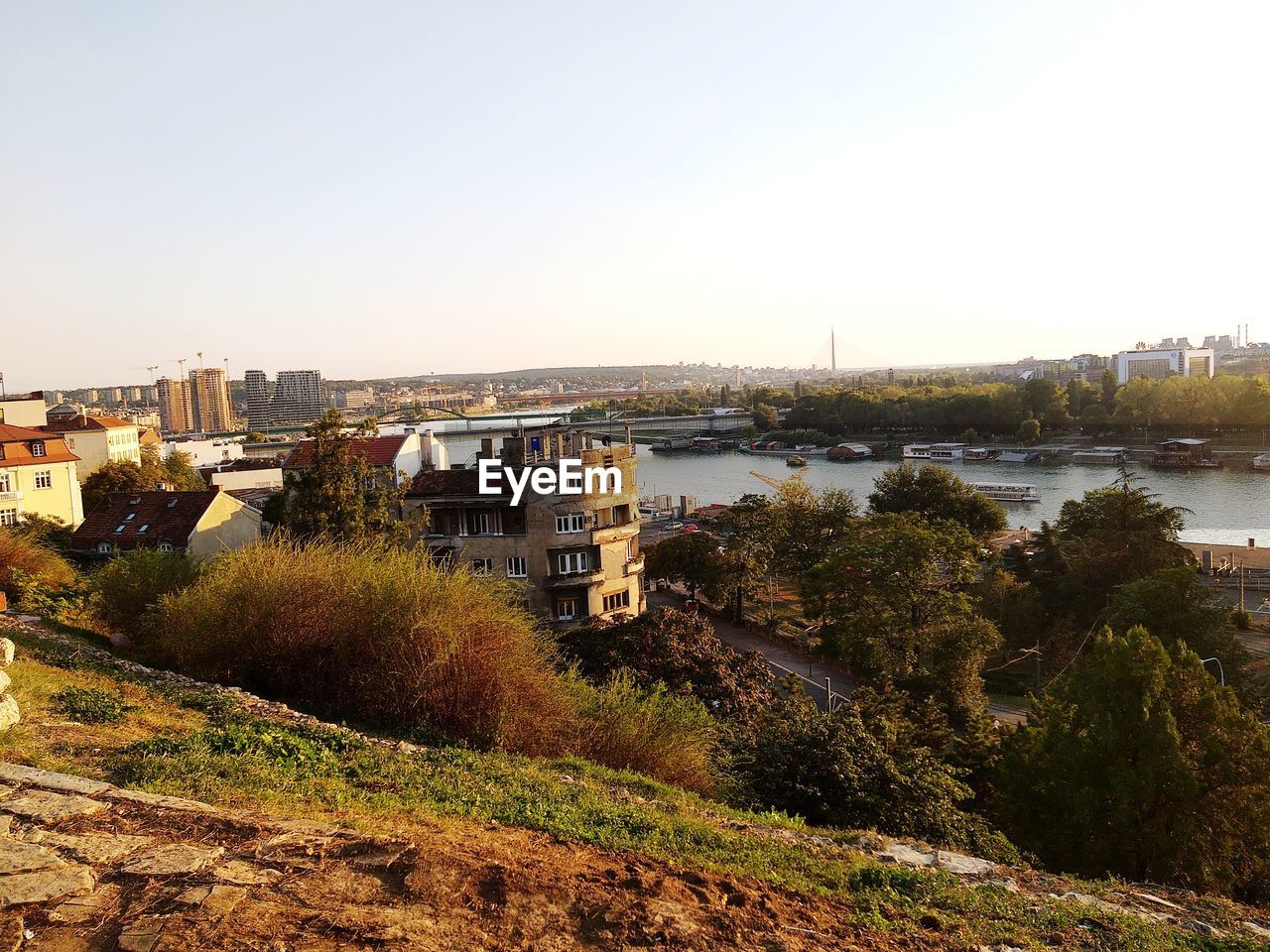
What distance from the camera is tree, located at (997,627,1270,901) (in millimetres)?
6191

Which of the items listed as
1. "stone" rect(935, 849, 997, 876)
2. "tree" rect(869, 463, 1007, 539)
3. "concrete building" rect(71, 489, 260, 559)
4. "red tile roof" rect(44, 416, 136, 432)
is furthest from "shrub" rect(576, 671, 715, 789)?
"red tile roof" rect(44, 416, 136, 432)

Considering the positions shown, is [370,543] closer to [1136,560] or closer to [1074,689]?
[1074,689]

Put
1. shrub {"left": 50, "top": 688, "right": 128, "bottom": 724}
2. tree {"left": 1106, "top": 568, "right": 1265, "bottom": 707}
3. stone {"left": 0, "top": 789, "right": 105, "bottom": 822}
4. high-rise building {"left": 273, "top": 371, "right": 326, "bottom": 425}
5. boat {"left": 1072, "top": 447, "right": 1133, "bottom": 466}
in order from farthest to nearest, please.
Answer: high-rise building {"left": 273, "top": 371, "right": 326, "bottom": 425} < boat {"left": 1072, "top": 447, "right": 1133, "bottom": 466} < tree {"left": 1106, "top": 568, "right": 1265, "bottom": 707} < shrub {"left": 50, "top": 688, "right": 128, "bottom": 724} < stone {"left": 0, "top": 789, "right": 105, "bottom": 822}

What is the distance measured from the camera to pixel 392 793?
411 cm

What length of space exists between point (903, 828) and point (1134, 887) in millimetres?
1518

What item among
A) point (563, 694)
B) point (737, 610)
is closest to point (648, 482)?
point (737, 610)

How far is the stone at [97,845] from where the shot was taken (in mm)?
2947

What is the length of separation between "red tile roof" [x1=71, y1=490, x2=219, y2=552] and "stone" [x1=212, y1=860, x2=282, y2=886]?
11.7 meters

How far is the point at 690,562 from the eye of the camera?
1775 centimetres

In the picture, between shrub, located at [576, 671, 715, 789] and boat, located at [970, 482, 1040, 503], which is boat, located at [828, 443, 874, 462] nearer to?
boat, located at [970, 482, 1040, 503]

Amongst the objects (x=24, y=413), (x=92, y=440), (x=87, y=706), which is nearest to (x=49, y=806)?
(x=87, y=706)

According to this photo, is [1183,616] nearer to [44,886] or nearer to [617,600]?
[617,600]

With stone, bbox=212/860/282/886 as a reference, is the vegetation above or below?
below

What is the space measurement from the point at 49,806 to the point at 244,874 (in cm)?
93
